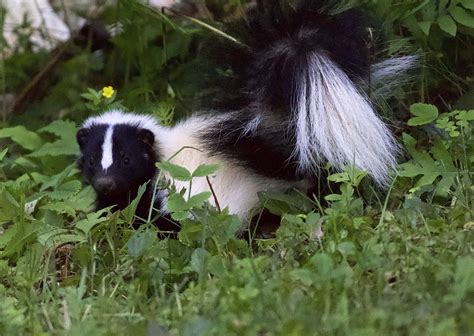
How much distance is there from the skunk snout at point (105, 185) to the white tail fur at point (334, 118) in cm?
111

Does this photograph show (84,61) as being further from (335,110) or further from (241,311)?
(241,311)

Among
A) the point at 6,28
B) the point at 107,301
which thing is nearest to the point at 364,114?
the point at 107,301

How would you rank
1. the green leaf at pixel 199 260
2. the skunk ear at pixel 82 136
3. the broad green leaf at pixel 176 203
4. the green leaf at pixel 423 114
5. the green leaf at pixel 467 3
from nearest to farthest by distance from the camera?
1. the green leaf at pixel 199 260
2. the broad green leaf at pixel 176 203
3. the green leaf at pixel 423 114
4. the green leaf at pixel 467 3
5. the skunk ear at pixel 82 136

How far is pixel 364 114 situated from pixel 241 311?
1.50 meters

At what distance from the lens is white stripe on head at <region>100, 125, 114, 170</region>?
17.6 ft

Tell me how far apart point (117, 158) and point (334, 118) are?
4.48 feet

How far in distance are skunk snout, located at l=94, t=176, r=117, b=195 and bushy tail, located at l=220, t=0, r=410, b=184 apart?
881mm

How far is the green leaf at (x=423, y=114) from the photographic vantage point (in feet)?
16.2

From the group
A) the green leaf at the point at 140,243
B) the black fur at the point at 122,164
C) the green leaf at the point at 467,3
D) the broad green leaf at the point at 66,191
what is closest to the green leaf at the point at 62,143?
the black fur at the point at 122,164

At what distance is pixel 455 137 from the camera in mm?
4973

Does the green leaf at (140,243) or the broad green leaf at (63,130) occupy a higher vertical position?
the green leaf at (140,243)

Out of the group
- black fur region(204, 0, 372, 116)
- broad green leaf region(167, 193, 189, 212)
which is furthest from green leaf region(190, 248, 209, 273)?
black fur region(204, 0, 372, 116)

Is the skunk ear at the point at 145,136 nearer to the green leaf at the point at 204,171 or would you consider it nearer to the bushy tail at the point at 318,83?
the bushy tail at the point at 318,83

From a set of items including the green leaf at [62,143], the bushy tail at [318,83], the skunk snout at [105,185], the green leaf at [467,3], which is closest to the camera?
the bushy tail at [318,83]
